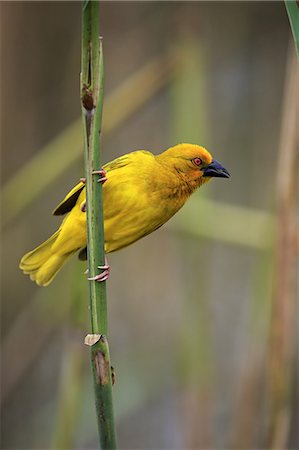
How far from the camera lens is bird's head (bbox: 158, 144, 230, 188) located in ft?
3.75

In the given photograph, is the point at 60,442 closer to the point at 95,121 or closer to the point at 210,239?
the point at 210,239

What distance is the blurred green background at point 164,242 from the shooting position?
169 cm

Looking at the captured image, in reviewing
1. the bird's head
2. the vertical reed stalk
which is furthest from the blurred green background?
the bird's head

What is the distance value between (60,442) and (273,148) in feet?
4.69

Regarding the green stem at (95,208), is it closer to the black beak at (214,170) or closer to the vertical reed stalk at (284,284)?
the black beak at (214,170)

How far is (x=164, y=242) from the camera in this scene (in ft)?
7.78

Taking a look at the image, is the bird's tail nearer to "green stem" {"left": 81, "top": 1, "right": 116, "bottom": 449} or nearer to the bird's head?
the bird's head

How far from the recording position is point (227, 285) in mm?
2805

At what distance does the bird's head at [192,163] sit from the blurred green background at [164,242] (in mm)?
351

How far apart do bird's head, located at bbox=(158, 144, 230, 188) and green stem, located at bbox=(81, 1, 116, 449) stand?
398 millimetres

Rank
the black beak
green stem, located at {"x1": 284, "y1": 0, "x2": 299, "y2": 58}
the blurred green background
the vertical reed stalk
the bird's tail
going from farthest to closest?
the blurred green background
the vertical reed stalk
the bird's tail
the black beak
green stem, located at {"x1": 284, "y1": 0, "x2": 299, "y2": 58}

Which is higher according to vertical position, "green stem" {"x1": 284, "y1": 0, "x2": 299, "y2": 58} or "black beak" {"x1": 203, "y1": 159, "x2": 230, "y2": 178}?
"green stem" {"x1": 284, "y1": 0, "x2": 299, "y2": 58}

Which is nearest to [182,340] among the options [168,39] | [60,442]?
[60,442]

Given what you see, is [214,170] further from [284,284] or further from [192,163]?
[284,284]
